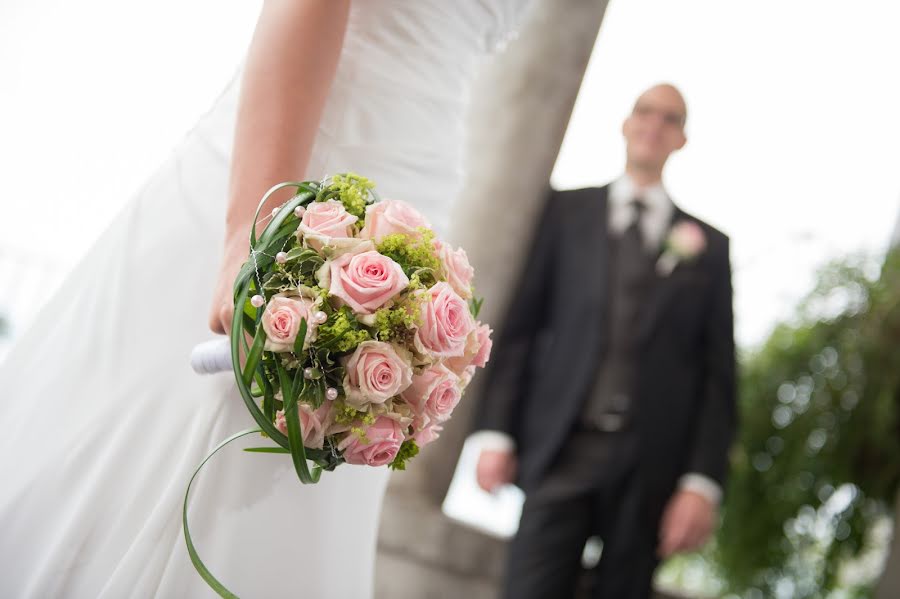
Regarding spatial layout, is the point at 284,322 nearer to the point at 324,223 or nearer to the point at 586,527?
the point at 324,223

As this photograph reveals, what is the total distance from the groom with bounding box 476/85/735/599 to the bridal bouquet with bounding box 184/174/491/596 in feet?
4.93

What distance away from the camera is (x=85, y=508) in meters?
1.08

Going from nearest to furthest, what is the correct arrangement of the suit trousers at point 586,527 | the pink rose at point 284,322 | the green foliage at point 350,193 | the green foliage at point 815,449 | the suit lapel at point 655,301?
the pink rose at point 284,322
the green foliage at point 350,193
the suit trousers at point 586,527
the suit lapel at point 655,301
the green foliage at point 815,449

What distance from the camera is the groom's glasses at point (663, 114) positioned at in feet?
8.38

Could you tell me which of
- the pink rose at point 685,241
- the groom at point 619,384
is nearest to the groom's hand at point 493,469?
the groom at point 619,384

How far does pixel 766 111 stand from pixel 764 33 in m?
0.37

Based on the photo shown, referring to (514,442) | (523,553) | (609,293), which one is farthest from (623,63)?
(523,553)

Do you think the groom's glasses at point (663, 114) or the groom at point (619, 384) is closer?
the groom at point (619, 384)

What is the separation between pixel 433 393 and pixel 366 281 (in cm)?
16

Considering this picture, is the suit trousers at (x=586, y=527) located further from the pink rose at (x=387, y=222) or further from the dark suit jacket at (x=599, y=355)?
the pink rose at (x=387, y=222)

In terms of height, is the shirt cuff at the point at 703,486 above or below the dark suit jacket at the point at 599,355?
below

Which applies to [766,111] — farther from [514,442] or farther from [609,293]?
[514,442]

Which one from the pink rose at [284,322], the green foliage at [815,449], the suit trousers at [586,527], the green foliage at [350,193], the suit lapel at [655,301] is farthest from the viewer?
the green foliage at [815,449]

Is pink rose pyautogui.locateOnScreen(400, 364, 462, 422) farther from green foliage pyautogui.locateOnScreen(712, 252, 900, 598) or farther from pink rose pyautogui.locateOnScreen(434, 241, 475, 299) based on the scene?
green foliage pyautogui.locateOnScreen(712, 252, 900, 598)
